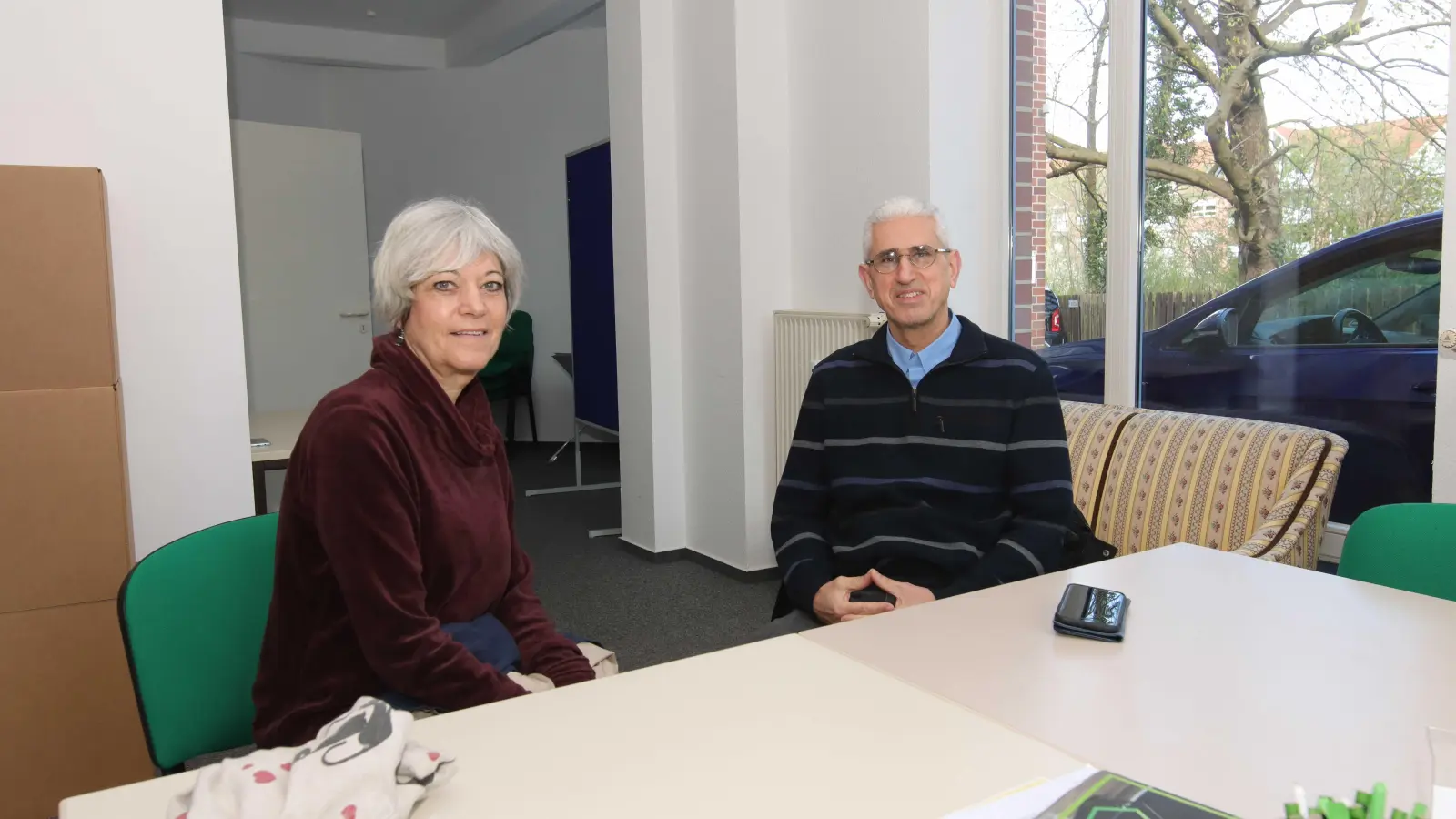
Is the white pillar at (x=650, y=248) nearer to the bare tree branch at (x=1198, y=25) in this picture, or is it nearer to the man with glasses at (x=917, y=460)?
the bare tree branch at (x=1198, y=25)

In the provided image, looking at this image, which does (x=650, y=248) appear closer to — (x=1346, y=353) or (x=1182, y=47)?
(x=1182, y=47)

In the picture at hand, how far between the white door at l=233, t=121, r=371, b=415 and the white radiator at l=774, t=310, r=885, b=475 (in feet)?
8.54

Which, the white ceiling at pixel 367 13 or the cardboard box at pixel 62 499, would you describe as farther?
the white ceiling at pixel 367 13

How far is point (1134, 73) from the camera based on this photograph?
3.44m

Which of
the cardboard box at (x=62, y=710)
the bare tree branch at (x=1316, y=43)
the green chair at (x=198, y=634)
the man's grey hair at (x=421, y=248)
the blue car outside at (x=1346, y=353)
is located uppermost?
the bare tree branch at (x=1316, y=43)

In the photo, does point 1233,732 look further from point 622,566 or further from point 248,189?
point 248,189

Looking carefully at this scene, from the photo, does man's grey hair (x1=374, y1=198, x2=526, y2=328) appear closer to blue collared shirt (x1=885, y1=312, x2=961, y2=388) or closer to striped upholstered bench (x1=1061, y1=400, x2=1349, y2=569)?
blue collared shirt (x1=885, y1=312, x2=961, y2=388)

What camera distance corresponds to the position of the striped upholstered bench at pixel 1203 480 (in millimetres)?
2404

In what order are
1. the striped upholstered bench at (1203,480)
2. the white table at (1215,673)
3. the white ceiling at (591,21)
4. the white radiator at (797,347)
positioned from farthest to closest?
1. the white ceiling at (591,21)
2. the white radiator at (797,347)
3. the striped upholstered bench at (1203,480)
4. the white table at (1215,673)

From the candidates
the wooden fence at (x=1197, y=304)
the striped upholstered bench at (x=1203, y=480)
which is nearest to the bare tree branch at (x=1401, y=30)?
the wooden fence at (x=1197, y=304)

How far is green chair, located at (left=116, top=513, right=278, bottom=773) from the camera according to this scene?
147 centimetres

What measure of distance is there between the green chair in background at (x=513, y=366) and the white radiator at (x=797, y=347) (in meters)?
3.89

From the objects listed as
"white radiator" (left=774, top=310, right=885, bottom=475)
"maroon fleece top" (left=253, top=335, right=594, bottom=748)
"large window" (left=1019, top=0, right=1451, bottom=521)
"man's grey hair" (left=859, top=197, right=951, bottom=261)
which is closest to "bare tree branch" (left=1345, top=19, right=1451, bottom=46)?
"large window" (left=1019, top=0, right=1451, bottom=521)

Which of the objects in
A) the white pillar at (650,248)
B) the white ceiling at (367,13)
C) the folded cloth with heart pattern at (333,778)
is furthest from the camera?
the white ceiling at (367,13)
